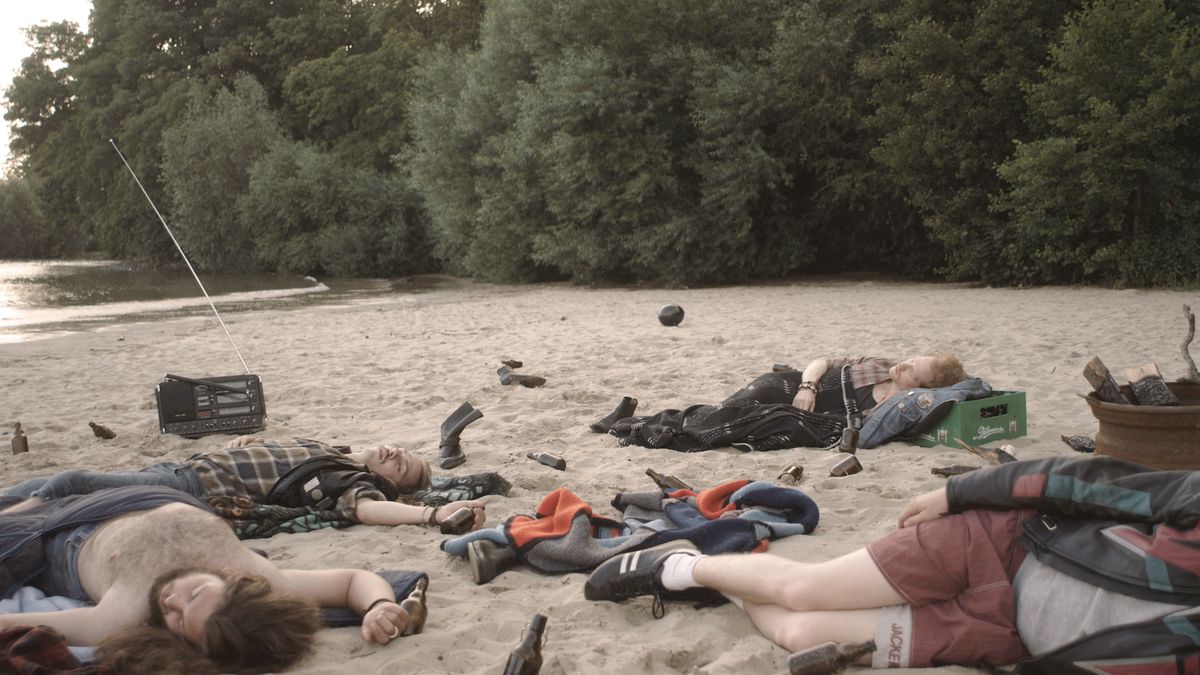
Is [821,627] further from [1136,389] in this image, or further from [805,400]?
[805,400]

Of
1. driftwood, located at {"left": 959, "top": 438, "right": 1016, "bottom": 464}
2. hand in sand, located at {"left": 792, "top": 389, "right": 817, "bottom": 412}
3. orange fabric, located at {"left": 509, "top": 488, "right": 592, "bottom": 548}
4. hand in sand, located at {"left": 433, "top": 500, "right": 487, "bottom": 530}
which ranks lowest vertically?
hand in sand, located at {"left": 433, "top": 500, "right": 487, "bottom": 530}

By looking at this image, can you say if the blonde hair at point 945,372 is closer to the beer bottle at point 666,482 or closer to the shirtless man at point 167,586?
the beer bottle at point 666,482

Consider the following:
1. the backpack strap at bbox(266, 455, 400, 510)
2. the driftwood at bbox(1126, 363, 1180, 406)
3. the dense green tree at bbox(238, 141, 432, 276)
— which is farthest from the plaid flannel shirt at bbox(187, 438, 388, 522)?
the dense green tree at bbox(238, 141, 432, 276)

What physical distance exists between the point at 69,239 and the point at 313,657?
50703mm

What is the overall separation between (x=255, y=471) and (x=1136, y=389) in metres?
3.98

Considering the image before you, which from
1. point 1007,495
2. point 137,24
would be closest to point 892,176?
point 1007,495

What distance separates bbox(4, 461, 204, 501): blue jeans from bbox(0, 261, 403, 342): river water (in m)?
10.2

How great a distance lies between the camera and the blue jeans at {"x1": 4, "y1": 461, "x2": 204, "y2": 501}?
3.40 metres

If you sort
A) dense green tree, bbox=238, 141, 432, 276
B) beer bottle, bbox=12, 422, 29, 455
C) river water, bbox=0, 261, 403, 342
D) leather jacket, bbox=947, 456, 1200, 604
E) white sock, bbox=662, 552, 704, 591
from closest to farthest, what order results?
leather jacket, bbox=947, 456, 1200, 604
white sock, bbox=662, 552, 704, 591
beer bottle, bbox=12, 422, 29, 455
river water, bbox=0, 261, 403, 342
dense green tree, bbox=238, 141, 432, 276

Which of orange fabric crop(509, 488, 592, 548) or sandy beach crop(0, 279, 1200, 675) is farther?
orange fabric crop(509, 488, 592, 548)

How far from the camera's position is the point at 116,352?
409 inches

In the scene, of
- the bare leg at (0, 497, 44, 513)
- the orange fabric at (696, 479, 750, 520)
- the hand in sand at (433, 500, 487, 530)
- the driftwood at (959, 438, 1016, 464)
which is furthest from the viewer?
the driftwood at (959, 438, 1016, 464)

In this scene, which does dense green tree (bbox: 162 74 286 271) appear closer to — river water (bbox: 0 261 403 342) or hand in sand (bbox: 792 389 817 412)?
river water (bbox: 0 261 403 342)

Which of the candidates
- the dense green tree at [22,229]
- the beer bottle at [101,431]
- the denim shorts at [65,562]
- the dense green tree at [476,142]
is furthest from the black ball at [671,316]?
the dense green tree at [22,229]
